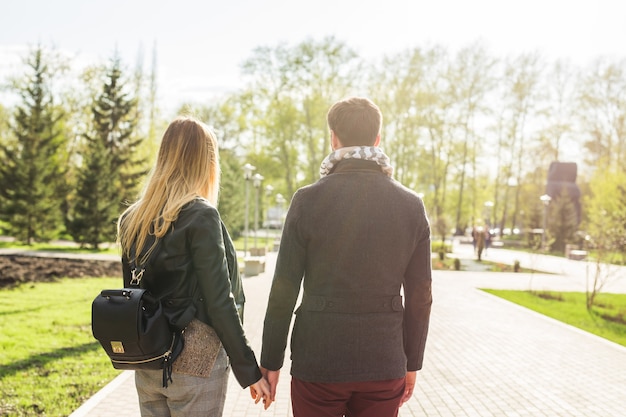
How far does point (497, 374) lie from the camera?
6492 millimetres

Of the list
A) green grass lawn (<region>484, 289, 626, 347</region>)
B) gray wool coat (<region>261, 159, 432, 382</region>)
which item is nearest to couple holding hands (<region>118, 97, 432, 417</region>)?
gray wool coat (<region>261, 159, 432, 382</region>)

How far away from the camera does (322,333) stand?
217 centimetres

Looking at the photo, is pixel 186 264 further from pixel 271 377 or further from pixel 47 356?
pixel 47 356

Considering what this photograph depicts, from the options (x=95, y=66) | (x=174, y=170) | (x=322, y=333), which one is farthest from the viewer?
(x=95, y=66)

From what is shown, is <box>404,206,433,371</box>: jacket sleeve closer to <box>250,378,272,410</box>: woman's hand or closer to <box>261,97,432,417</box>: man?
<box>261,97,432,417</box>: man

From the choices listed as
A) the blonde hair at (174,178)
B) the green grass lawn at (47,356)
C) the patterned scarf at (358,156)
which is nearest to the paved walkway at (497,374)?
the green grass lawn at (47,356)

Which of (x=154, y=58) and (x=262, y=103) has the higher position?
(x=154, y=58)

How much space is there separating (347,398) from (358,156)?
961 mm

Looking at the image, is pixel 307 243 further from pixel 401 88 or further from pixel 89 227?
pixel 401 88

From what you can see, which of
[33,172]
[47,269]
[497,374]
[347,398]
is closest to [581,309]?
[497,374]

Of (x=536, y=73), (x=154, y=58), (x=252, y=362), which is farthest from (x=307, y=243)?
(x=154, y=58)

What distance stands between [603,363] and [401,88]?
33594 mm

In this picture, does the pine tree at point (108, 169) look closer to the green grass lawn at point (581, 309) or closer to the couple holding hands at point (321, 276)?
the green grass lawn at point (581, 309)

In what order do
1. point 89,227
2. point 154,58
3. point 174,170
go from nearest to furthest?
point 174,170 < point 89,227 < point 154,58
